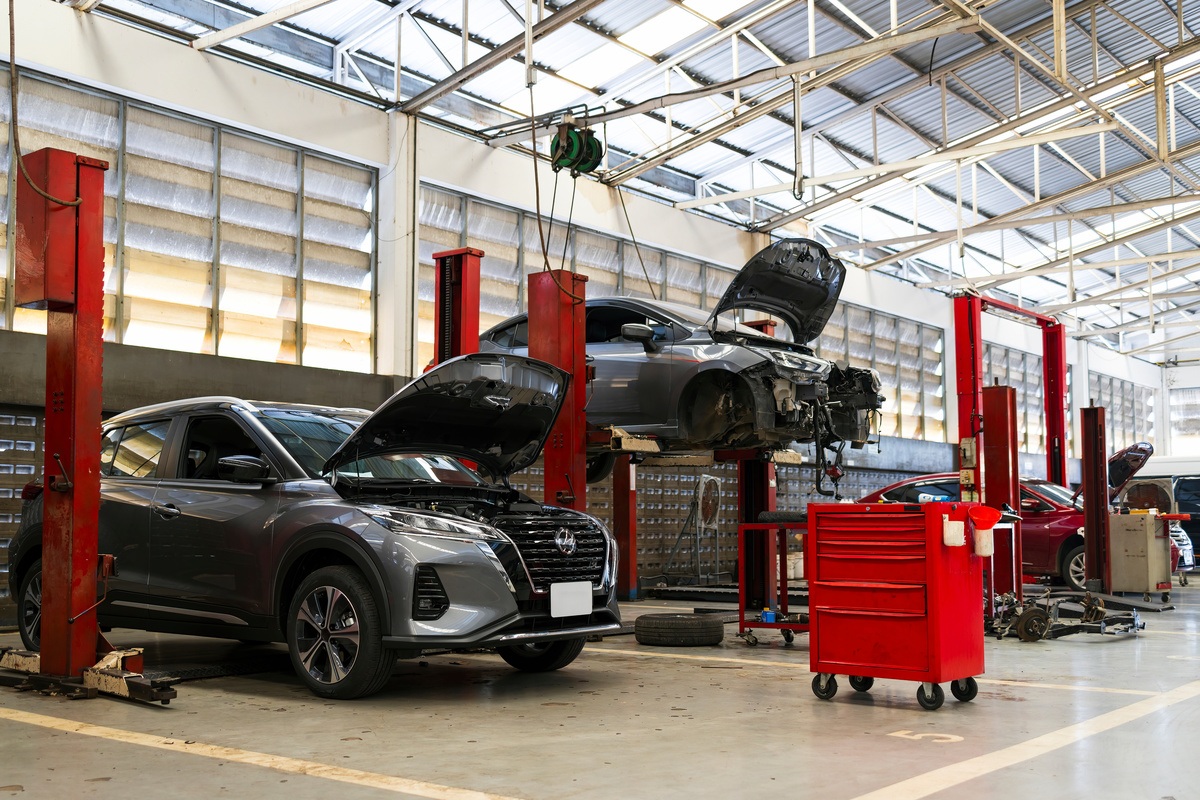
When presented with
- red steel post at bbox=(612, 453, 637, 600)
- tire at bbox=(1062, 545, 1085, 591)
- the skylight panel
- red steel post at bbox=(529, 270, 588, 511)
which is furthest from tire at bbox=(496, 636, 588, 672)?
the skylight panel

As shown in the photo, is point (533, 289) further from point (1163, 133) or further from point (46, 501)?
point (1163, 133)

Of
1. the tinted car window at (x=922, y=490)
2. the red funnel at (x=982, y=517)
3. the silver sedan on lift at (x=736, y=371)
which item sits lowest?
the red funnel at (x=982, y=517)

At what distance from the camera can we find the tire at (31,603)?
623cm

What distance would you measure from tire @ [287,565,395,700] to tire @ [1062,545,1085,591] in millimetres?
9229

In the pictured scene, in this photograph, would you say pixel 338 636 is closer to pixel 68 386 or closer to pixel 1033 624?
pixel 68 386

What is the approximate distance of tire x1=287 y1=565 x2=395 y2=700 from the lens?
486 cm

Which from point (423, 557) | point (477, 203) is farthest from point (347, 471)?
point (477, 203)

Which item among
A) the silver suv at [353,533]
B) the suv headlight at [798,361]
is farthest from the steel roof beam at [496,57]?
the silver suv at [353,533]

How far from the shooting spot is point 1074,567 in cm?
1188

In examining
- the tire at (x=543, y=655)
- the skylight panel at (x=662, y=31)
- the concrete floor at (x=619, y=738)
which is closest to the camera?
the concrete floor at (x=619, y=738)

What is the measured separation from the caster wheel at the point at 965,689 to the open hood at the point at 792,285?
3748 millimetres

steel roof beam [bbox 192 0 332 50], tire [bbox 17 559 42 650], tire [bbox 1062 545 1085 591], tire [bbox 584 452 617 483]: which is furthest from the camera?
tire [bbox 1062 545 1085 591]

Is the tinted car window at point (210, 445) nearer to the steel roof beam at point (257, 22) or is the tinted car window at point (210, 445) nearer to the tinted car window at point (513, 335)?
the tinted car window at point (513, 335)

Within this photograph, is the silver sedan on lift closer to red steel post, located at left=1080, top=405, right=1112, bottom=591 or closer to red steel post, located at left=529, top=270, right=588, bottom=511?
red steel post, located at left=529, top=270, right=588, bottom=511
